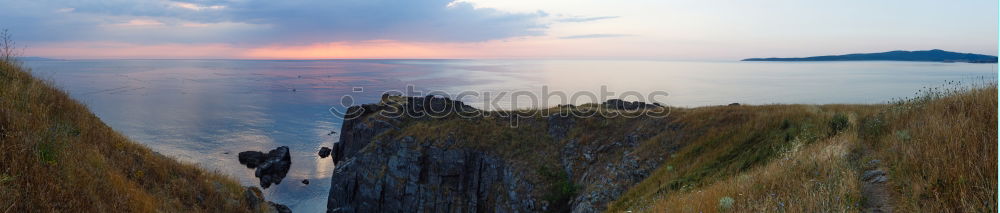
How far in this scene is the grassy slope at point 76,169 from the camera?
714cm

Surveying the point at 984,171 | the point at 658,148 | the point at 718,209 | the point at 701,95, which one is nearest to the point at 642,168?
the point at 658,148

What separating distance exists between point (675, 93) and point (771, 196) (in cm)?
13652

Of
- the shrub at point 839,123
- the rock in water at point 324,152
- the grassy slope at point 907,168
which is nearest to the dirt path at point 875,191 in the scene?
the grassy slope at point 907,168

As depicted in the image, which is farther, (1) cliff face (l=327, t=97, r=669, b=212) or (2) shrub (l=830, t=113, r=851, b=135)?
(1) cliff face (l=327, t=97, r=669, b=212)

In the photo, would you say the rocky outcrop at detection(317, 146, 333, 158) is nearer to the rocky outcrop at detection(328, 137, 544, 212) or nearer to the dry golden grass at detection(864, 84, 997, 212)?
the rocky outcrop at detection(328, 137, 544, 212)

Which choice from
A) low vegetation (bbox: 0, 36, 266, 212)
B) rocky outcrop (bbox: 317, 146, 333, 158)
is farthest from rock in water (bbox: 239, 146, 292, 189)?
low vegetation (bbox: 0, 36, 266, 212)

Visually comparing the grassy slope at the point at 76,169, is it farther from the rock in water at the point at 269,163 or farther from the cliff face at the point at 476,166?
the rock in water at the point at 269,163

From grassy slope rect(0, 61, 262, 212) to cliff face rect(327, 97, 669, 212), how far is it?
2005 cm

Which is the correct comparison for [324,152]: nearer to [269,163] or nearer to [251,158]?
[251,158]

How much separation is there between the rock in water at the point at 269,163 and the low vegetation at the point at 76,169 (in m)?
47.8

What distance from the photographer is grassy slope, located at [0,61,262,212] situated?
714 cm

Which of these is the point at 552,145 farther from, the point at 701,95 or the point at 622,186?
the point at 701,95

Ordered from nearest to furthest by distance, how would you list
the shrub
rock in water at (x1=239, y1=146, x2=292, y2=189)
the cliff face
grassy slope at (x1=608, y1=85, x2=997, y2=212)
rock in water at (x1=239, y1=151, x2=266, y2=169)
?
grassy slope at (x1=608, y1=85, x2=997, y2=212) < the shrub < the cliff face < rock in water at (x1=239, y1=146, x2=292, y2=189) < rock in water at (x1=239, y1=151, x2=266, y2=169)

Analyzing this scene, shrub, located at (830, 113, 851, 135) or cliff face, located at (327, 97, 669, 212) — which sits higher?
shrub, located at (830, 113, 851, 135)
